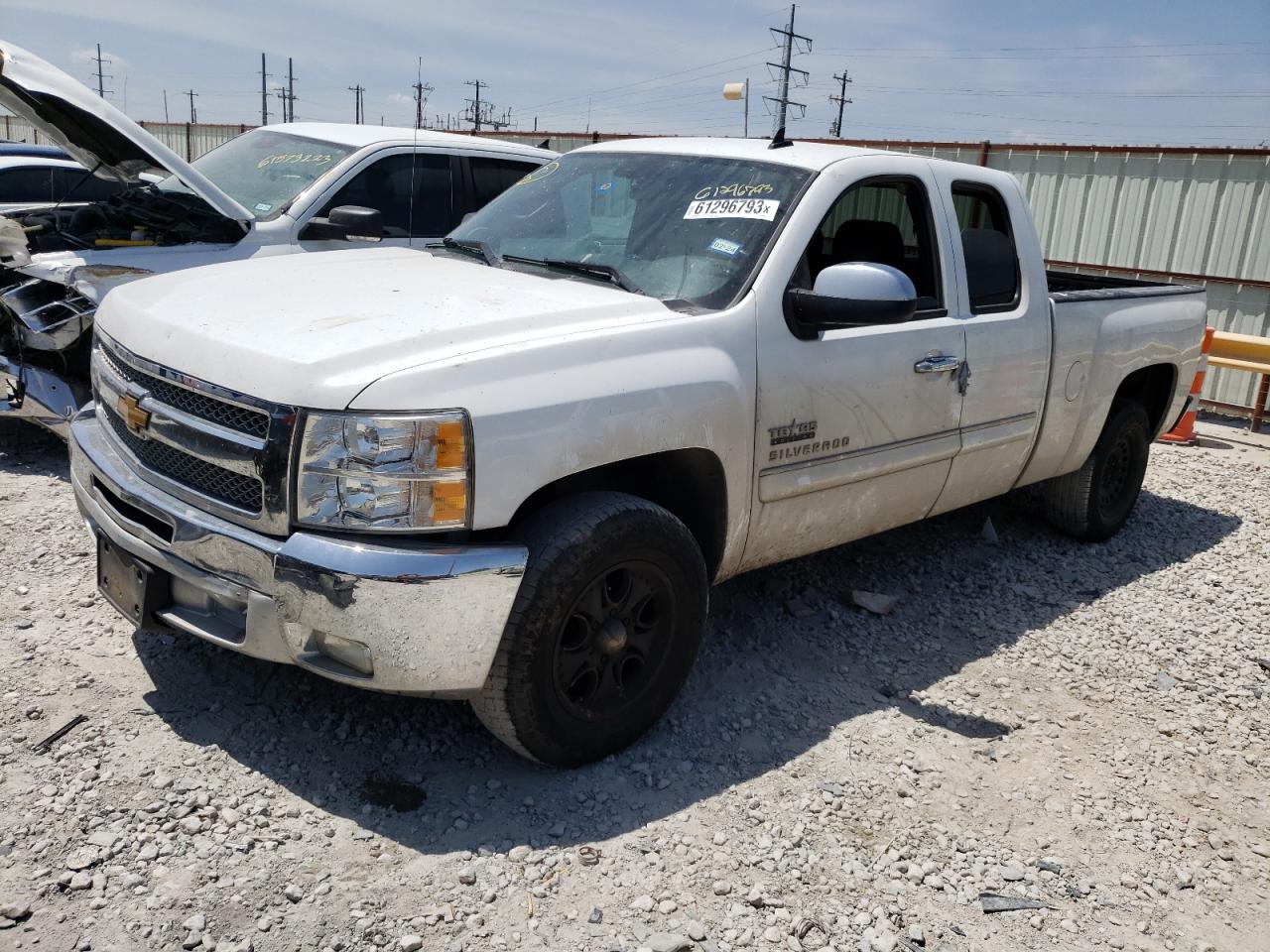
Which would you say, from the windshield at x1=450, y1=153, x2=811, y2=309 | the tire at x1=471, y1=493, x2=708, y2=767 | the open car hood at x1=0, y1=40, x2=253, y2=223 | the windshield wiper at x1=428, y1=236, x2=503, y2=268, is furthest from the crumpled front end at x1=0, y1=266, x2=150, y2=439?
the tire at x1=471, y1=493, x2=708, y2=767

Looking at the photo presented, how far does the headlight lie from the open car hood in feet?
11.8

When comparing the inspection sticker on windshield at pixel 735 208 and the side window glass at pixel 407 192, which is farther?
the side window glass at pixel 407 192

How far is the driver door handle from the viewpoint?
4.01 meters

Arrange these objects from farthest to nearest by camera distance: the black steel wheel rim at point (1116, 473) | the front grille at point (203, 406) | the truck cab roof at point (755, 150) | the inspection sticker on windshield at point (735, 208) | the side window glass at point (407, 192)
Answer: the side window glass at point (407, 192), the black steel wheel rim at point (1116, 473), the truck cab roof at point (755, 150), the inspection sticker on windshield at point (735, 208), the front grille at point (203, 406)

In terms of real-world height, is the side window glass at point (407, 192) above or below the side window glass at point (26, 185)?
above

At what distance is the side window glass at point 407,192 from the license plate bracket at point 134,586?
375 centimetres

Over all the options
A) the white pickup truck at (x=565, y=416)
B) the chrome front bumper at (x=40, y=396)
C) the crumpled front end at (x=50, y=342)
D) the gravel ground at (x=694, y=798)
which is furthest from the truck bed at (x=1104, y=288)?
the chrome front bumper at (x=40, y=396)

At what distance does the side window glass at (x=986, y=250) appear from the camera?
4.42 meters

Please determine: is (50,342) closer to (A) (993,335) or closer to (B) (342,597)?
(B) (342,597)

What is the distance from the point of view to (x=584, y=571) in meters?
2.95

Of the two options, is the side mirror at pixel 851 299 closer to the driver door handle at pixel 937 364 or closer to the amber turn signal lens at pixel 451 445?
the driver door handle at pixel 937 364

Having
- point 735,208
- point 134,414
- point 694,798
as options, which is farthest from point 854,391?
point 134,414

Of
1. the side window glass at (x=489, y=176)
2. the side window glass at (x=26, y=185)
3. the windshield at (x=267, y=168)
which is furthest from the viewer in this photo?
the side window glass at (x=26, y=185)

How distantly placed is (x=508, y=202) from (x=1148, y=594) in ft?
11.6
